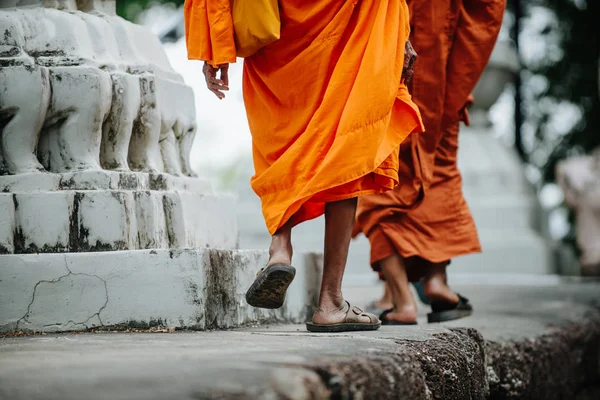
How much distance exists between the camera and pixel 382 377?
1.98 metres

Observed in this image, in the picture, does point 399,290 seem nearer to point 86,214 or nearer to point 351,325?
point 351,325

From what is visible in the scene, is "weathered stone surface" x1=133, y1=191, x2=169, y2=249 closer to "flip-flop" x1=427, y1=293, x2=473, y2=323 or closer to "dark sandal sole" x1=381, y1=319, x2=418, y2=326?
"dark sandal sole" x1=381, y1=319, x2=418, y2=326

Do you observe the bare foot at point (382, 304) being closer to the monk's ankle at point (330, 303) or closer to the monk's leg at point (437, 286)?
the monk's leg at point (437, 286)

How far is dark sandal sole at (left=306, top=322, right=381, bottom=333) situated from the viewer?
9.07ft

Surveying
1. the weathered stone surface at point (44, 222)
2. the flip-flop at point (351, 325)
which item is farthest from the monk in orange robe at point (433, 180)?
the weathered stone surface at point (44, 222)

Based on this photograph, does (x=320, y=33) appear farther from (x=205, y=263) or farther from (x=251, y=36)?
(x=205, y=263)

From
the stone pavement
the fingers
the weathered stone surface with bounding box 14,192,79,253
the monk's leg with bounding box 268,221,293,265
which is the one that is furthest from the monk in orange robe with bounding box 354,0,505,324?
the weathered stone surface with bounding box 14,192,79,253

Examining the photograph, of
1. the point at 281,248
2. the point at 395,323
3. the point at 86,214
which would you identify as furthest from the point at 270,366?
the point at 395,323

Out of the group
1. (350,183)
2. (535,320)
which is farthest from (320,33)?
(535,320)

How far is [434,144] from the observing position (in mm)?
3666

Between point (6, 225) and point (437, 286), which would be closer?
point (6, 225)

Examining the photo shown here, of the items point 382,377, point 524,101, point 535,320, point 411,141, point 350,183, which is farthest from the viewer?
point 524,101

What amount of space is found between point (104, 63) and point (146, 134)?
261 millimetres

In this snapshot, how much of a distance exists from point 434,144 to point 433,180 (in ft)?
0.51
